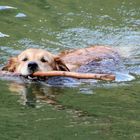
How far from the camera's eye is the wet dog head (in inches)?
289

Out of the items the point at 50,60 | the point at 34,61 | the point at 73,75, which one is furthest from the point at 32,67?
the point at 73,75

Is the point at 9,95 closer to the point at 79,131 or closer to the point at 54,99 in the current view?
the point at 54,99

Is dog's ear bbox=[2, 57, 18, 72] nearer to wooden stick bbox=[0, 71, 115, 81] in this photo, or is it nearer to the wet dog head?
the wet dog head

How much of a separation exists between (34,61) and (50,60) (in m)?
0.41

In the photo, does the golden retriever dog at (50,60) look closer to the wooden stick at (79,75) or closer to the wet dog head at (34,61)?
the wet dog head at (34,61)

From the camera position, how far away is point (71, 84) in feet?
23.2

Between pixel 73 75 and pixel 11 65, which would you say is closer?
pixel 73 75

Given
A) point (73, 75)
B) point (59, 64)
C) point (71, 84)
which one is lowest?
point (71, 84)

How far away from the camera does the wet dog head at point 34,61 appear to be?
7.34m

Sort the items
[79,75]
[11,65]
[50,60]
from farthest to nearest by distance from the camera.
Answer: [11,65]
[50,60]
[79,75]

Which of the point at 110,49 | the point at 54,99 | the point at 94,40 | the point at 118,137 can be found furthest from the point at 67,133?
the point at 94,40

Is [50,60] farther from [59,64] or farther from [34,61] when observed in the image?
[34,61]

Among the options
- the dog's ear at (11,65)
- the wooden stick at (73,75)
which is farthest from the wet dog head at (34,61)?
the wooden stick at (73,75)

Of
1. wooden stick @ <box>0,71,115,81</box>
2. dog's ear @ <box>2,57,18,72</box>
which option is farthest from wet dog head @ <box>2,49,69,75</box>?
wooden stick @ <box>0,71,115,81</box>
